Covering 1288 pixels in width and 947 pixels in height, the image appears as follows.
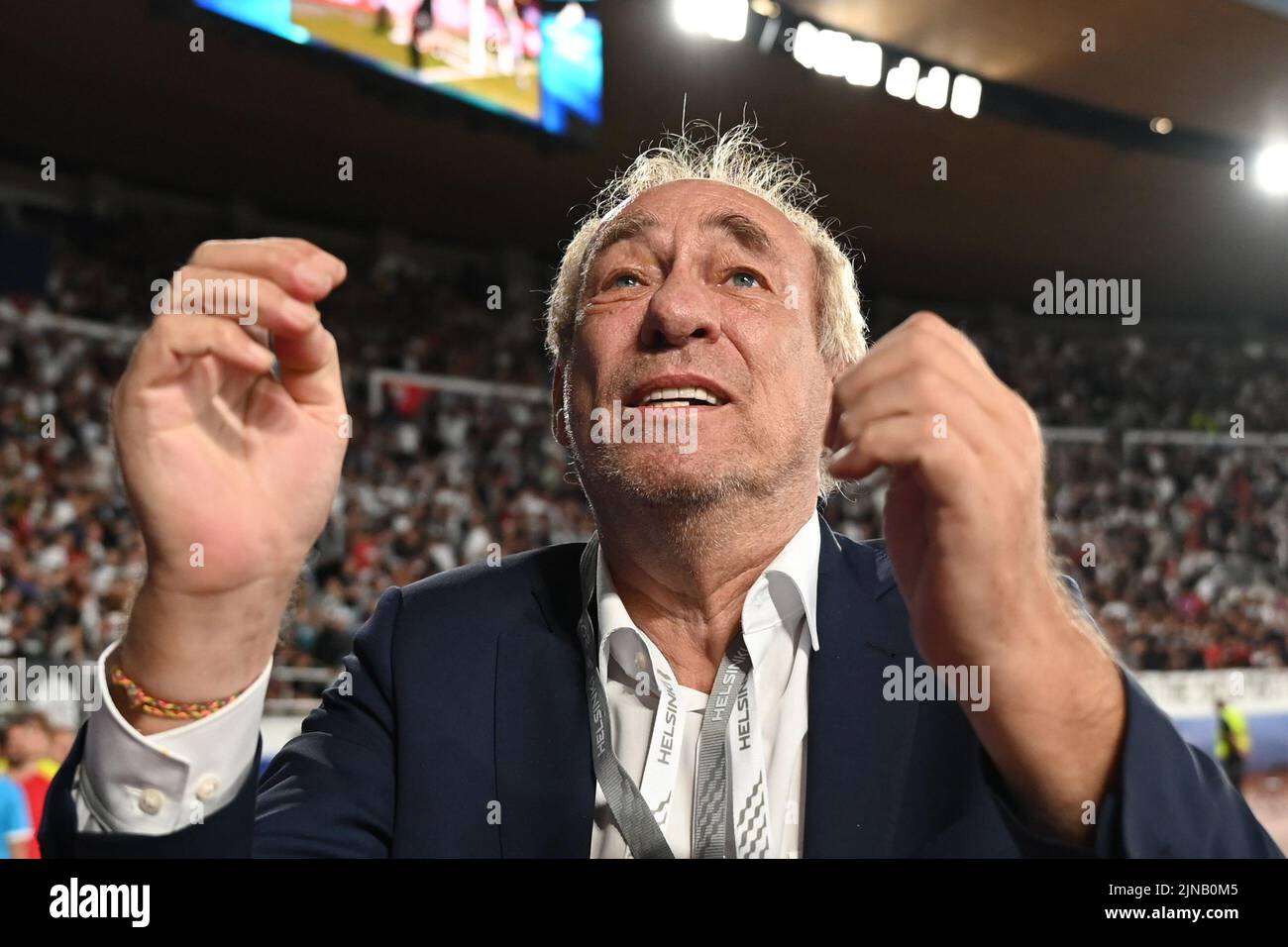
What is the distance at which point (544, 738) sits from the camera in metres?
1.55

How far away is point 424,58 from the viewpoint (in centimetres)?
921

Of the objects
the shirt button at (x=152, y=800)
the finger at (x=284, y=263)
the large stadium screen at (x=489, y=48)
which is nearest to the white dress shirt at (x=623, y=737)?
the shirt button at (x=152, y=800)

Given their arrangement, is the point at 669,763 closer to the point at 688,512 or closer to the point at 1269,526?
the point at 688,512

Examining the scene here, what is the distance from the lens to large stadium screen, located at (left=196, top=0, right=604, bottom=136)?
8891mm

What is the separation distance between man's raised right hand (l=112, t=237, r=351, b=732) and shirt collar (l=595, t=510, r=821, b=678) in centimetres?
55

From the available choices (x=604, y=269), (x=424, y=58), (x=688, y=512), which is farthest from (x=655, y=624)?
(x=424, y=58)

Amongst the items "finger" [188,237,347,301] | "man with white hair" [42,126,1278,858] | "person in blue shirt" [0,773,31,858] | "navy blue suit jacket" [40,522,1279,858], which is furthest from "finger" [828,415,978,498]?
"person in blue shirt" [0,773,31,858]

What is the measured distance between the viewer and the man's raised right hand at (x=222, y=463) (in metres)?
1.08

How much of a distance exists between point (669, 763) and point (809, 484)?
465 millimetres

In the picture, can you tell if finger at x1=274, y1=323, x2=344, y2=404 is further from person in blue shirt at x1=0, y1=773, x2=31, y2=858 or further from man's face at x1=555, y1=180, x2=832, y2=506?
person in blue shirt at x1=0, y1=773, x2=31, y2=858

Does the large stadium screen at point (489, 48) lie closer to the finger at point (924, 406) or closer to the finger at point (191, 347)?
the finger at point (191, 347)

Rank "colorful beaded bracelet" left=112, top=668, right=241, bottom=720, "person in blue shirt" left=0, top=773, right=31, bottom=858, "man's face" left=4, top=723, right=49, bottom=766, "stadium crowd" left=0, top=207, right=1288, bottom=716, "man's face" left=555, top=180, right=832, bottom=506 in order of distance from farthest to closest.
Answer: "stadium crowd" left=0, top=207, right=1288, bottom=716 < "man's face" left=4, top=723, right=49, bottom=766 < "person in blue shirt" left=0, top=773, right=31, bottom=858 < "man's face" left=555, top=180, right=832, bottom=506 < "colorful beaded bracelet" left=112, top=668, right=241, bottom=720

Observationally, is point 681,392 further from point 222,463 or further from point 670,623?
point 222,463

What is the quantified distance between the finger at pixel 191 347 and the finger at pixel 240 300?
0.01 m
